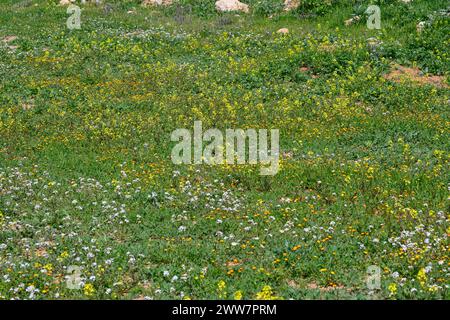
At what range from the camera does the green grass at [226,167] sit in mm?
10633

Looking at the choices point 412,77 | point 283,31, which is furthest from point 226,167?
point 283,31

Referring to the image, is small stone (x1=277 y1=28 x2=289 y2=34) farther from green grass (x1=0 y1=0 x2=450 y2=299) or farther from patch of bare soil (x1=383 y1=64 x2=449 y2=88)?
patch of bare soil (x1=383 y1=64 x2=449 y2=88)

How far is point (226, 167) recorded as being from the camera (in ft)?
52.2

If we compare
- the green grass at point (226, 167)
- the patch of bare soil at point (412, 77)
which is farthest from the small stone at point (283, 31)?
the patch of bare soil at point (412, 77)

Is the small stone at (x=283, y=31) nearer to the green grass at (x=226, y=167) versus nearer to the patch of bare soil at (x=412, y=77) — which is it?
the green grass at (x=226, y=167)

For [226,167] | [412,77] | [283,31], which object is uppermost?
[283,31]

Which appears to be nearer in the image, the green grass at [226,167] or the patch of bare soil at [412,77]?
the green grass at [226,167]

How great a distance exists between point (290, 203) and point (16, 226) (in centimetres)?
606

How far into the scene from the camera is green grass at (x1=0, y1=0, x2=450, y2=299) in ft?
34.9

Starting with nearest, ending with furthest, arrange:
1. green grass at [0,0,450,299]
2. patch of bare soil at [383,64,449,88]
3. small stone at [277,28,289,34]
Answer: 1. green grass at [0,0,450,299]
2. patch of bare soil at [383,64,449,88]
3. small stone at [277,28,289,34]

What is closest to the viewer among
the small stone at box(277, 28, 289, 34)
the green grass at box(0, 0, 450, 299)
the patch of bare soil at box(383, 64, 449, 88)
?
the green grass at box(0, 0, 450, 299)

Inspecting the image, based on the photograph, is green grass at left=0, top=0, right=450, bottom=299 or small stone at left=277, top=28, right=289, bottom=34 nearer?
green grass at left=0, top=0, right=450, bottom=299

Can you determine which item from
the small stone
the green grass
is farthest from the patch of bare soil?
the small stone

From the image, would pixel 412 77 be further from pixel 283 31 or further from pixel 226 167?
pixel 226 167
